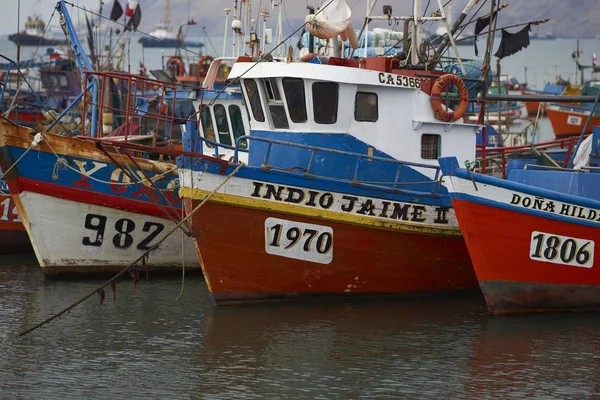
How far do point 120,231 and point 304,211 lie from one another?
4.39 metres

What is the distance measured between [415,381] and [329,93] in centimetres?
517

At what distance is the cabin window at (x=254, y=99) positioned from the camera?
16.6 m

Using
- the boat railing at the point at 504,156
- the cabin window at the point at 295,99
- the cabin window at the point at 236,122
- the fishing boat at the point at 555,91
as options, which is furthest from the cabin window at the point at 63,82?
the cabin window at the point at 295,99

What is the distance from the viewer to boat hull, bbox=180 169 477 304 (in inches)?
595

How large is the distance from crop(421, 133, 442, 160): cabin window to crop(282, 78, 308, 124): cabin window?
1.97 metres

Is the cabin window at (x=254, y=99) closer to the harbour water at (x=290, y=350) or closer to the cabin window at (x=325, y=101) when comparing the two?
the cabin window at (x=325, y=101)

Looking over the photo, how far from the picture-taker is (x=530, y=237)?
14.9 meters

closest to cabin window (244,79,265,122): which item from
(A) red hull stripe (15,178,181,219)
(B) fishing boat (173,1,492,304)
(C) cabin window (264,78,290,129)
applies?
(B) fishing boat (173,1,492,304)

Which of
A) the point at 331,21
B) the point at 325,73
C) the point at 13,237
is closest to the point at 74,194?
the point at 13,237

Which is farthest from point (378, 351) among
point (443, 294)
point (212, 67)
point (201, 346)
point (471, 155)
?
point (212, 67)

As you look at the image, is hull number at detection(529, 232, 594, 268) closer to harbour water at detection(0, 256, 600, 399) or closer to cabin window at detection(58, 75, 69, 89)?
harbour water at detection(0, 256, 600, 399)

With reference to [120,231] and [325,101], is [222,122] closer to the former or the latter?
[120,231]

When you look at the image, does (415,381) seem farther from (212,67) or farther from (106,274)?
(212,67)

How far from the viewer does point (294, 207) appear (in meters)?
15.2
